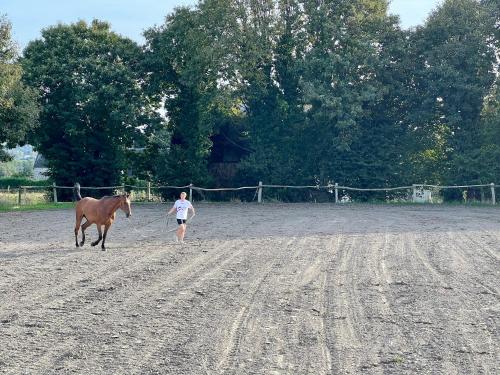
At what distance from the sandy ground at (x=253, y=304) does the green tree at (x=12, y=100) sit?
12.7 meters

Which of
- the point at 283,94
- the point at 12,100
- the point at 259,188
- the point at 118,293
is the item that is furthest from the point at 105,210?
the point at 283,94

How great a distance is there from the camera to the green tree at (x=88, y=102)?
36750mm

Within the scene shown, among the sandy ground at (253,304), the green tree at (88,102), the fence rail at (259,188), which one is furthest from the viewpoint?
the green tree at (88,102)

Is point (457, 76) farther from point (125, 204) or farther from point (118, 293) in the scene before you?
point (118, 293)

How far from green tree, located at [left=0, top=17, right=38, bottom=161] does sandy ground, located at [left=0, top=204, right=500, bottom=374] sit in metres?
12.7

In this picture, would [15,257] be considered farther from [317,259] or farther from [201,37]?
[201,37]

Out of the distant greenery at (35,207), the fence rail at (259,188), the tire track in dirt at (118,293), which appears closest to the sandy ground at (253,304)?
the tire track in dirt at (118,293)

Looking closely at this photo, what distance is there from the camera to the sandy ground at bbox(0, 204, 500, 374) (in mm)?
7500

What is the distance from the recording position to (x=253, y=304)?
10305mm

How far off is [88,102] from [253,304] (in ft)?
→ 92.5

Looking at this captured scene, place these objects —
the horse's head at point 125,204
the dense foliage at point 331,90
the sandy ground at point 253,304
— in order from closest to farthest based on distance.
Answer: the sandy ground at point 253,304 → the horse's head at point 125,204 → the dense foliage at point 331,90

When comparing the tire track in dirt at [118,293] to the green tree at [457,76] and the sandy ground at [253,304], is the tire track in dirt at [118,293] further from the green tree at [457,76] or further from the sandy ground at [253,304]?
the green tree at [457,76]

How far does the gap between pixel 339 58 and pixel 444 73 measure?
206 inches

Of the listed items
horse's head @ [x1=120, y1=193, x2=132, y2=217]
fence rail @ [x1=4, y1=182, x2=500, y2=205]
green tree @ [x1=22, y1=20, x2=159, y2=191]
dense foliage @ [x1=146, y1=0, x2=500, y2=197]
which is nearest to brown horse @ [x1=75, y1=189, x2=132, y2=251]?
horse's head @ [x1=120, y1=193, x2=132, y2=217]
